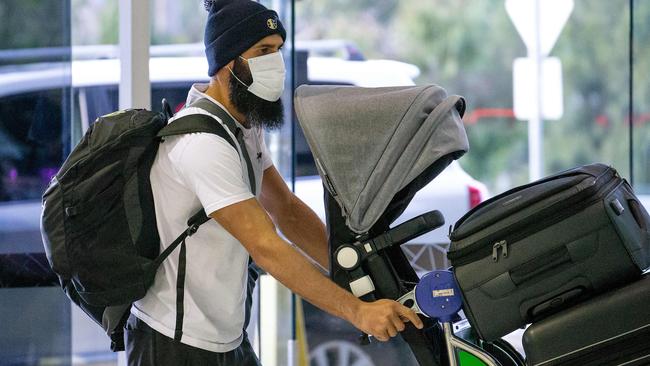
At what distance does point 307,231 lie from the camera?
3.25m

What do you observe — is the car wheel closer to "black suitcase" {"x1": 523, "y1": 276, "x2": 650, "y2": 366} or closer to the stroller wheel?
the stroller wheel

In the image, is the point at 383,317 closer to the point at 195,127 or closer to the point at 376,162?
the point at 376,162

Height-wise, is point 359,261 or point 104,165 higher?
point 104,165

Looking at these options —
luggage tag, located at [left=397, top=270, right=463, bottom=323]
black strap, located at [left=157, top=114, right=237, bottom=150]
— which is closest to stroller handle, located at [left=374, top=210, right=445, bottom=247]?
luggage tag, located at [left=397, top=270, right=463, bottom=323]

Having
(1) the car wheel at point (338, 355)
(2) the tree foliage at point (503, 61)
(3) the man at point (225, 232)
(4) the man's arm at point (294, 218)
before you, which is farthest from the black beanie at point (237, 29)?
(1) the car wheel at point (338, 355)

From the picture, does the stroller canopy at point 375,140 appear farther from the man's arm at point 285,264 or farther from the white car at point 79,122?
the white car at point 79,122

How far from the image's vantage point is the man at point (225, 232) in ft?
8.94

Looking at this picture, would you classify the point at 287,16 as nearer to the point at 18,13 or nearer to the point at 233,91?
the point at 18,13

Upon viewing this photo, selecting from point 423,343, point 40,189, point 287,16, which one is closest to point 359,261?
point 423,343

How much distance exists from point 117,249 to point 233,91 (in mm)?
506

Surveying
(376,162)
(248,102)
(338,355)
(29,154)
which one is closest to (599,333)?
(376,162)

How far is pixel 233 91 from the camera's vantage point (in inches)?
118

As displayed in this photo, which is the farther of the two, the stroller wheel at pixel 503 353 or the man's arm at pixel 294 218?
the man's arm at pixel 294 218

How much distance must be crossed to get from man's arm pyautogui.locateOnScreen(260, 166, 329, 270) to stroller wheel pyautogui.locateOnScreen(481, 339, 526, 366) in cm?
55
